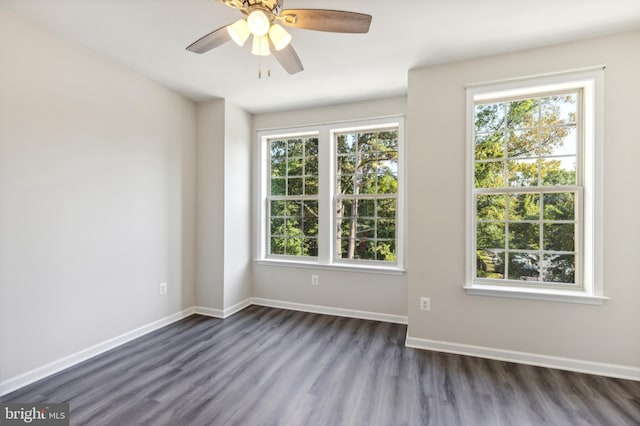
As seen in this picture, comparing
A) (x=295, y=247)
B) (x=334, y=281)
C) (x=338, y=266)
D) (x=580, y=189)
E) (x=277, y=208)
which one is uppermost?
(x=580, y=189)

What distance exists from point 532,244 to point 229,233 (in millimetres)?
3246

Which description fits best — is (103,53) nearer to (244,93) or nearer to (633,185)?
(244,93)

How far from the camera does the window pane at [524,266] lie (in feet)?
8.72

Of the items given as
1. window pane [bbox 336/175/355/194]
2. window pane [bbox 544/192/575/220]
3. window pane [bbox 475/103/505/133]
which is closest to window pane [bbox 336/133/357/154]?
window pane [bbox 336/175/355/194]

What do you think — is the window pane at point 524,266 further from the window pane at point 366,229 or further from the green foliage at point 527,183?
the window pane at point 366,229

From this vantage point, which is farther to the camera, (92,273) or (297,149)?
(297,149)

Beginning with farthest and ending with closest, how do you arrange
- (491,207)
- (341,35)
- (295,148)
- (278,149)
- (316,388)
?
(278,149), (295,148), (491,207), (341,35), (316,388)

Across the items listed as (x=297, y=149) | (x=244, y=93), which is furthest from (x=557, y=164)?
(x=244, y=93)

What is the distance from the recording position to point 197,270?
3736 mm

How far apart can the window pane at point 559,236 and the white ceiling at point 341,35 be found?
60.7 inches

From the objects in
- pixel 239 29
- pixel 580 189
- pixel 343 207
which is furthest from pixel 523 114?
pixel 239 29

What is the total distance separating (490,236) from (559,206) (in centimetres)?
60

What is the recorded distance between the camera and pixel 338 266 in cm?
374

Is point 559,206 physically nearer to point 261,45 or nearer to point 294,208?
point 261,45
